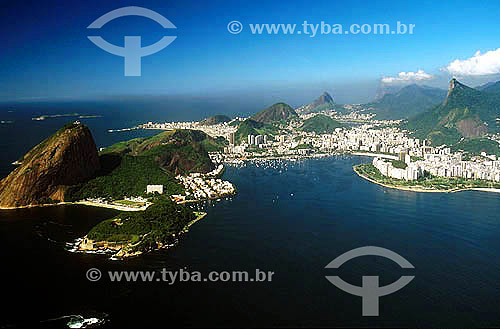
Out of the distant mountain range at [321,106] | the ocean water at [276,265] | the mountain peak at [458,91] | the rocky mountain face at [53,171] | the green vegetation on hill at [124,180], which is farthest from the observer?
the distant mountain range at [321,106]

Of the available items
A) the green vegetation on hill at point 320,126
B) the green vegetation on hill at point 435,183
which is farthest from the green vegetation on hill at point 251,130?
the green vegetation on hill at point 435,183

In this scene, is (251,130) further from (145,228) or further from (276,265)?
(276,265)

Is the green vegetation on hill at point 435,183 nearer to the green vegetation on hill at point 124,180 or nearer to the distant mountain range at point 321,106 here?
the green vegetation on hill at point 124,180

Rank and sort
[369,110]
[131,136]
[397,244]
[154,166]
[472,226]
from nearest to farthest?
[397,244], [472,226], [154,166], [131,136], [369,110]

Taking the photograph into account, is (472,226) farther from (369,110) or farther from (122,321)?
(369,110)

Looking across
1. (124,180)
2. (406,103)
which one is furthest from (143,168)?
(406,103)

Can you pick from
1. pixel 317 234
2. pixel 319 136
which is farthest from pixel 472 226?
pixel 319 136

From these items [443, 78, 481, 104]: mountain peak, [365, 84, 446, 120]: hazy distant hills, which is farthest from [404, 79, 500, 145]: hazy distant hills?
[365, 84, 446, 120]: hazy distant hills
